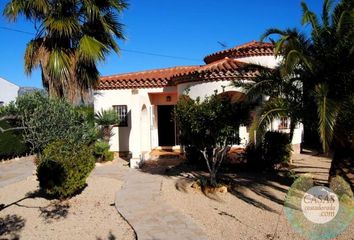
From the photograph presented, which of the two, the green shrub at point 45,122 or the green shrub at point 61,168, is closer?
the green shrub at point 45,122

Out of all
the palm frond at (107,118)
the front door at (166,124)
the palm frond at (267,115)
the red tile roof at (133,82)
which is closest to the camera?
the palm frond at (267,115)

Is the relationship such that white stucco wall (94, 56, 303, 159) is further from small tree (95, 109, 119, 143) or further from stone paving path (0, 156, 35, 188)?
stone paving path (0, 156, 35, 188)

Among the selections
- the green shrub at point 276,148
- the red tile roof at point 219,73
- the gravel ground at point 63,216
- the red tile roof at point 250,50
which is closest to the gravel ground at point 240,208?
the green shrub at point 276,148

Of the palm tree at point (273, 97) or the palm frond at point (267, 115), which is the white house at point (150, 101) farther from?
the palm frond at point (267, 115)

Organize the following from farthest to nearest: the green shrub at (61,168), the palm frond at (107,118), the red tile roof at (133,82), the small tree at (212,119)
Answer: the red tile roof at (133,82) < the palm frond at (107,118) < the small tree at (212,119) < the green shrub at (61,168)

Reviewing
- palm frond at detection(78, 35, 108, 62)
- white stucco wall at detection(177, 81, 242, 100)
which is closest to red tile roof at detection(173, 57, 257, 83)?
white stucco wall at detection(177, 81, 242, 100)

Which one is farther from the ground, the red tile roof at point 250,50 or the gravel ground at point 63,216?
the red tile roof at point 250,50

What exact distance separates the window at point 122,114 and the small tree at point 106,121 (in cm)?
84

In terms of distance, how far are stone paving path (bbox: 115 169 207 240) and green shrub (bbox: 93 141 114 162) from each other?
187 inches

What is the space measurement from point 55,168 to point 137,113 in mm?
6068

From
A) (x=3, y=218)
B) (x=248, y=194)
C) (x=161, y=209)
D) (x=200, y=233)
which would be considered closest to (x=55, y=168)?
(x=3, y=218)

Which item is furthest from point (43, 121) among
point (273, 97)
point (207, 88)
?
point (207, 88)

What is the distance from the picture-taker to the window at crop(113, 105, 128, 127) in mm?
17562

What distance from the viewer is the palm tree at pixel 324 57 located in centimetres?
755
